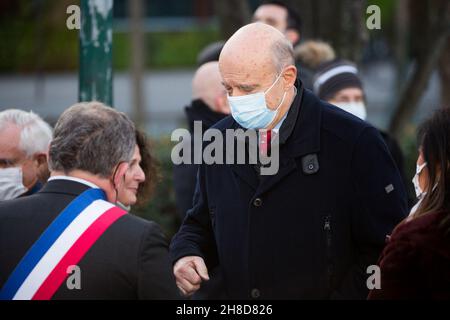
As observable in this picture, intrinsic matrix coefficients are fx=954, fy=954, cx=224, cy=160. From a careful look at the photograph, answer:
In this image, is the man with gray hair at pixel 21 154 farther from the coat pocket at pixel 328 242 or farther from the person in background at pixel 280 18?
the person in background at pixel 280 18

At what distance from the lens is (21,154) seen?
454 cm

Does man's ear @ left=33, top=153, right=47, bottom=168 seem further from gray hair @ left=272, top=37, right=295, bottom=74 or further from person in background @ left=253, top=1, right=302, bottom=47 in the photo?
person in background @ left=253, top=1, right=302, bottom=47

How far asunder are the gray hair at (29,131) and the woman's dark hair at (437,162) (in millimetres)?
1868

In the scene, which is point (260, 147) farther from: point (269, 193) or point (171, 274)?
point (171, 274)

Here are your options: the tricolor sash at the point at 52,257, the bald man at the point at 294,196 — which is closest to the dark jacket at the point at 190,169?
the bald man at the point at 294,196

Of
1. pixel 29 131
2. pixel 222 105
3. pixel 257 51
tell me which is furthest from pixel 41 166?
pixel 222 105

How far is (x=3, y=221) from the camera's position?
3521 mm

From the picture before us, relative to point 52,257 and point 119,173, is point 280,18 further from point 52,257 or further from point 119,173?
point 52,257

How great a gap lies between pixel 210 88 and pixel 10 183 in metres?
1.79

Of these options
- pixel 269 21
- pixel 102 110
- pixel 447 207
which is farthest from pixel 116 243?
pixel 269 21

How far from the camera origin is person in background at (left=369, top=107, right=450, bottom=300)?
11.0 feet

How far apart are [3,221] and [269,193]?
47.7 inches

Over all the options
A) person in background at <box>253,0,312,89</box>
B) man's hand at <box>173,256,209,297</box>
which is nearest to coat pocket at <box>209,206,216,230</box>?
man's hand at <box>173,256,209,297</box>

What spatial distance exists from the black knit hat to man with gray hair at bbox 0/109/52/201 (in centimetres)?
217
